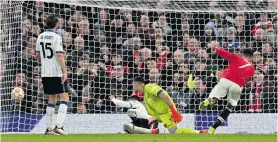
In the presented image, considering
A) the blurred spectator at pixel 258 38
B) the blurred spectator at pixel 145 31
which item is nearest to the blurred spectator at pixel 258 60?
the blurred spectator at pixel 258 38

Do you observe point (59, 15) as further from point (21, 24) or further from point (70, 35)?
point (21, 24)

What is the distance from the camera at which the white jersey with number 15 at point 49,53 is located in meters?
14.3

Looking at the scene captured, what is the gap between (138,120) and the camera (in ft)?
51.2

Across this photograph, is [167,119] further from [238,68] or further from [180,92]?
[180,92]

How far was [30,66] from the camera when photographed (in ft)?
60.8

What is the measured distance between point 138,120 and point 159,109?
555 mm

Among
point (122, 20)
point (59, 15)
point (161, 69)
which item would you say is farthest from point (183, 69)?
point (59, 15)

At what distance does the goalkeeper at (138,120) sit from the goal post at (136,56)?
228cm

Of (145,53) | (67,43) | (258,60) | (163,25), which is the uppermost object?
(163,25)

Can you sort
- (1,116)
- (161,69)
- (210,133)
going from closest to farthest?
(210,133) < (1,116) < (161,69)

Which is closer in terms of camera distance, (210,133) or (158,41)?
(210,133)

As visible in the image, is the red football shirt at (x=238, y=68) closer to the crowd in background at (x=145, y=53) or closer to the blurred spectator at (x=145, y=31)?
the crowd in background at (x=145, y=53)

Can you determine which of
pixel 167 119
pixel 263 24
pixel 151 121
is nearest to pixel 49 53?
pixel 151 121

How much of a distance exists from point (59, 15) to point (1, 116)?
3.22m
